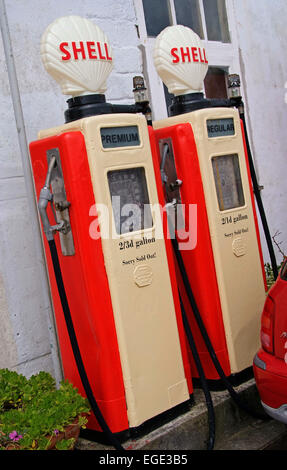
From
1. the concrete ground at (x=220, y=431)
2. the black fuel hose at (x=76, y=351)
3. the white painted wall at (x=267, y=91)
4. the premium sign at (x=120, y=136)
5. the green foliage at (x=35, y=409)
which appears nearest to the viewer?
the green foliage at (x=35, y=409)

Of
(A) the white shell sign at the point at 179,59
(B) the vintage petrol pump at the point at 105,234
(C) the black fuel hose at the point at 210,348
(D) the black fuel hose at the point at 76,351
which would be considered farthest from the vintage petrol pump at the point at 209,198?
(D) the black fuel hose at the point at 76,351

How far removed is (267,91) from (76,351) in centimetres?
391

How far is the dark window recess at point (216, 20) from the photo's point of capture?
5605mm

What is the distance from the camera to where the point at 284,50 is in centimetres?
629

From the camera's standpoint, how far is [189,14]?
5391 mm

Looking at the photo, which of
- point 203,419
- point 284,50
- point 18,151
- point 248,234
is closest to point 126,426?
point 203,419

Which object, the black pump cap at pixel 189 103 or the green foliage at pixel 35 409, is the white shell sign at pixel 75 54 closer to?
the black pump cap at pixel 189 103

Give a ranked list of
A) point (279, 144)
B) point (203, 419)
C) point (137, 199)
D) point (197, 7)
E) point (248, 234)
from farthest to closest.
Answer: point (279, 144) < point (197, 7) < point (248, 234) < point (203, 419) < point (137, 199)

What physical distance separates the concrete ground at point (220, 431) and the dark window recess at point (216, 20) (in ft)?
10.9

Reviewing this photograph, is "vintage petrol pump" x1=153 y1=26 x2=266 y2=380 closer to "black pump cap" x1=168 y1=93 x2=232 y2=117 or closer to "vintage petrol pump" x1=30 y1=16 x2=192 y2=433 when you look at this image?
"black pump cap" x1=168 y1=93 x2=232 y2=117

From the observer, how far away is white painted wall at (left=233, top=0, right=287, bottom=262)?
586 centimetres

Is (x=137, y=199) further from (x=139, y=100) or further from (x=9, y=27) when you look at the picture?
(x=9, y=27)

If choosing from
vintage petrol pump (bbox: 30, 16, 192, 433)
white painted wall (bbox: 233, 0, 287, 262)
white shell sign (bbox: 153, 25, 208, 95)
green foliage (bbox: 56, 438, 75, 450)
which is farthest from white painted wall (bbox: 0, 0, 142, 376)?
white painted wall (bbox: 233, 0, 287, 262)

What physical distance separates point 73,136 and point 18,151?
31.4 inches
